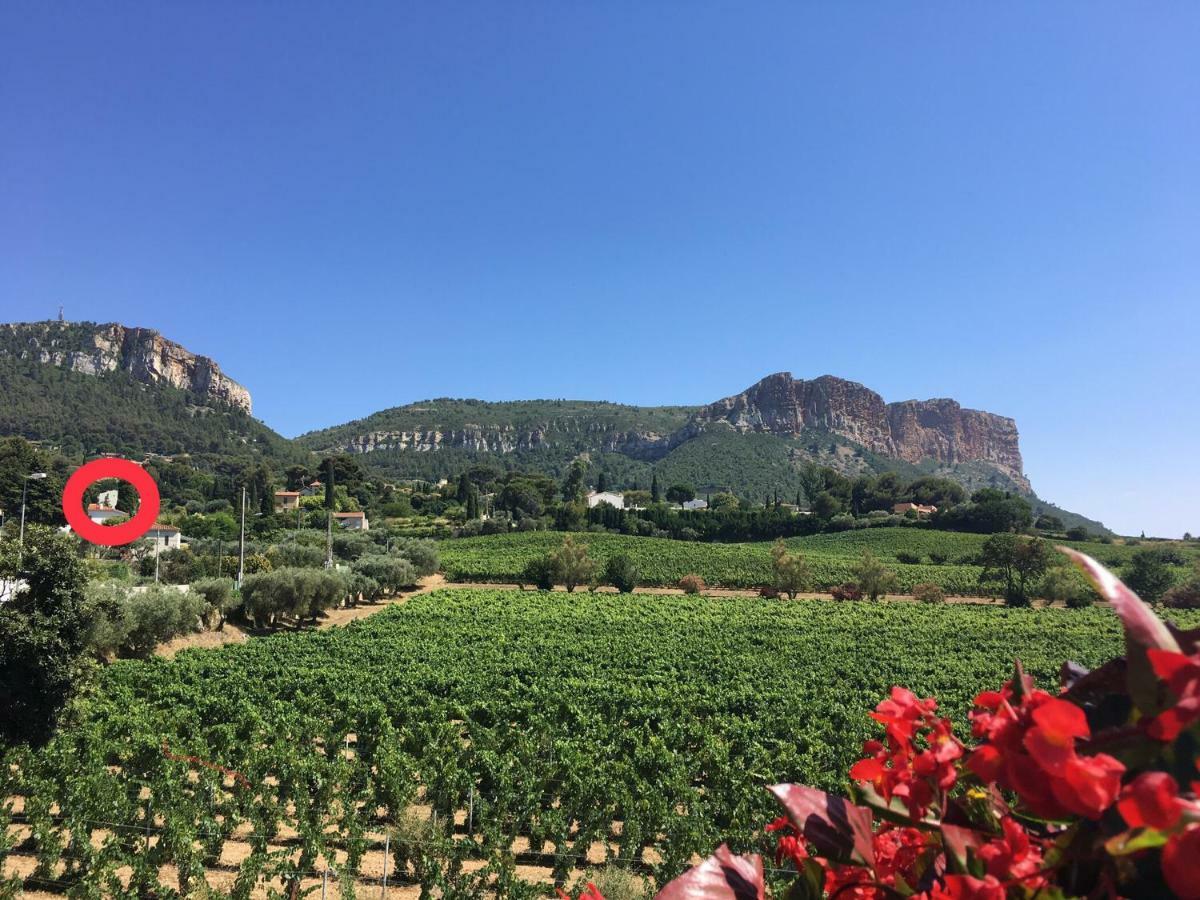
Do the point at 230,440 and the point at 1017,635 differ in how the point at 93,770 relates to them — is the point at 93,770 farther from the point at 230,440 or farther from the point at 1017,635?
the point at 230,440

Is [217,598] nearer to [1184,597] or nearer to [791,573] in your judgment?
[791,573]

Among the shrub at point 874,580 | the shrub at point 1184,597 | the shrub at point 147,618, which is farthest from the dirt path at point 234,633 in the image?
the shrub at point 1184,597

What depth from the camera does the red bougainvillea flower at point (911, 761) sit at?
43.8 inches

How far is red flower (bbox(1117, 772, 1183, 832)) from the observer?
680 millimetres

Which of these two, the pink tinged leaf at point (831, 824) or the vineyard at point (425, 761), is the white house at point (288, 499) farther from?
the pink tinged leaf at point (831, 824)

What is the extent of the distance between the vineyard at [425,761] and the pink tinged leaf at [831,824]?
8113mm

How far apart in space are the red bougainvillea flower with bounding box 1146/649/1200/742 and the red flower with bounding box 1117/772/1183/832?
0.06 metres

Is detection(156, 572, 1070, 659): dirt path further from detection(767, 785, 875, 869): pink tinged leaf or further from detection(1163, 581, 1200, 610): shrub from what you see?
detection(767, 785, 875, 869): pink tinged leaf

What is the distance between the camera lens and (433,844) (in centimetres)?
876

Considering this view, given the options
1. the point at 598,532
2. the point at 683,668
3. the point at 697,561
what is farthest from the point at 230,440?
the point at 683,668

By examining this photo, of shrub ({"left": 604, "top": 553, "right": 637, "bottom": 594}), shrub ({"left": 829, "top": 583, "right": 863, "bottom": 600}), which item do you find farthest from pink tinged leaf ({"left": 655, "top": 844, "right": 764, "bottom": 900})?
shrub ({"left": 829, "top": 583, "right": 863, "bottom": 600})

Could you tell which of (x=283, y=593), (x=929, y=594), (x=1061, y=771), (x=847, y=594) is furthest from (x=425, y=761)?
(x=929, y=594)

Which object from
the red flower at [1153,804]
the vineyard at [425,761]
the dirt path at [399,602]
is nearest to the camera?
the red flower at [1153,804]

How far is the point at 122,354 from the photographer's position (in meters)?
131
